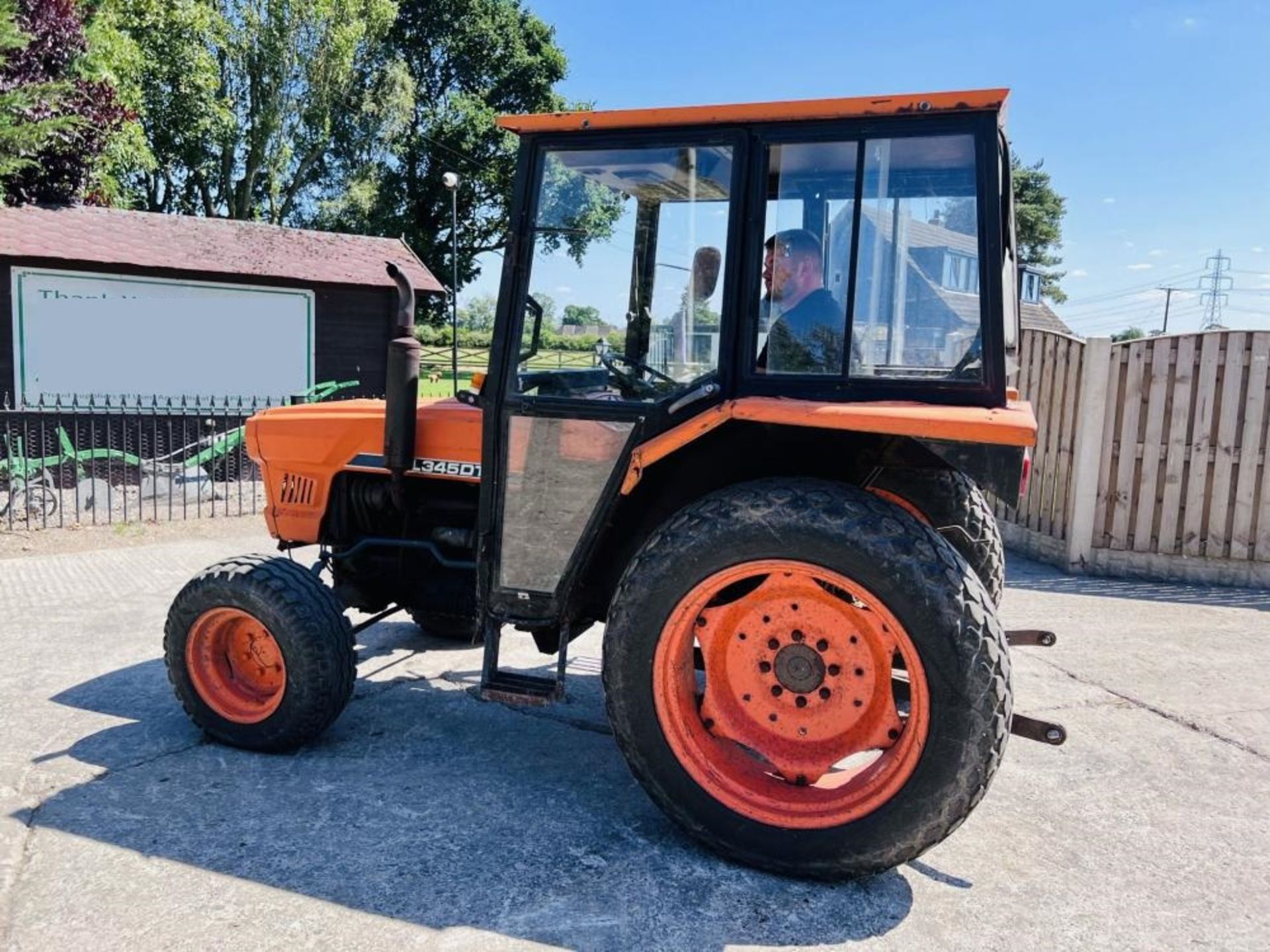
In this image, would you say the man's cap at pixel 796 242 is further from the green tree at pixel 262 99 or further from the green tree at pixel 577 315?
the green tree at pixel 262 99

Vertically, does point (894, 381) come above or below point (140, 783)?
above

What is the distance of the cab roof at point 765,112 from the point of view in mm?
2945

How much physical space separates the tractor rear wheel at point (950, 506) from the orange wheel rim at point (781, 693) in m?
0.92

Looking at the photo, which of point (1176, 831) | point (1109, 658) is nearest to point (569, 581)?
point (1176, 831)

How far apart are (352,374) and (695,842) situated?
548 inches

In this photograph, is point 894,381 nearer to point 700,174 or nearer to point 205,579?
point 700,174

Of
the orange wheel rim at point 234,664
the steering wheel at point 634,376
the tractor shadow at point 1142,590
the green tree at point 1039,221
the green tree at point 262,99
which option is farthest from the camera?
the green tree at point 1039,221

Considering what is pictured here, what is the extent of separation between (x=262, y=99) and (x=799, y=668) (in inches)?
1088

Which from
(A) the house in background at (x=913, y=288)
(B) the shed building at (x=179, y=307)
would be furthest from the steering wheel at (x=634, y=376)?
(B) the shed building at (x=179, y=307)

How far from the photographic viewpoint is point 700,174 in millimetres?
3346

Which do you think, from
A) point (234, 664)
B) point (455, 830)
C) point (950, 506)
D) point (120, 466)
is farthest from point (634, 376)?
point (120, 466)

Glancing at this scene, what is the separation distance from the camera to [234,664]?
13.2ft

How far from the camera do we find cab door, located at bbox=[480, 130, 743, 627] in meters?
3.35

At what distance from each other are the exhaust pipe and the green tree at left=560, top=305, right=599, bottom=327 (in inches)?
22.2
